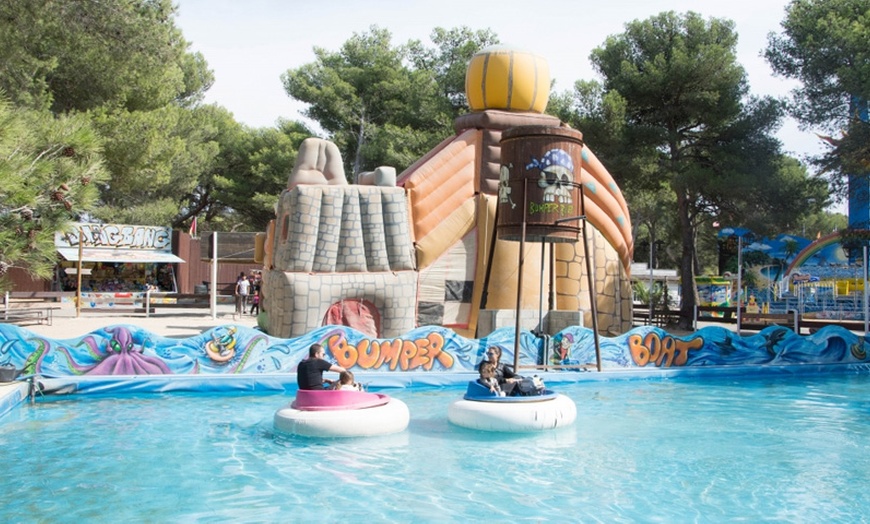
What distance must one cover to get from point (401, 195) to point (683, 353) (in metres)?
5.09

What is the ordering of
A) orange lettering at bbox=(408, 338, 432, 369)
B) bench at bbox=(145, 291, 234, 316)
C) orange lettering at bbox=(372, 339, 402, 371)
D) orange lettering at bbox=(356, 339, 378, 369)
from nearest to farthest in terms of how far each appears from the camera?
orange lettering at bbox=(356, 339, 378, 369), orange lettering at bbox=(372, 339, 402, 371), orange lettering at bbox=(408, 338, 432, 369), bench at bbox=(145, 291, 234, 316)

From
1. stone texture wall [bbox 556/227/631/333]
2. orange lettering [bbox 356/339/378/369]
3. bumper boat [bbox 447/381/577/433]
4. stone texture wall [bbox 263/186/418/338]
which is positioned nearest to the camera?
bumper boat [bbox 447/381/577/433]

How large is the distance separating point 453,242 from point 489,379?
5333 mm

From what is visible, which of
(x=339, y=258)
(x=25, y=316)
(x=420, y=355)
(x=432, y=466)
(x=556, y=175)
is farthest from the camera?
(x=25, y=316)

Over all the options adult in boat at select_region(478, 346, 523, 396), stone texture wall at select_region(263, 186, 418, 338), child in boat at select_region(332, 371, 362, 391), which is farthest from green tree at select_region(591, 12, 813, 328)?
child in boat at select_region(332, 371, 362, 391)

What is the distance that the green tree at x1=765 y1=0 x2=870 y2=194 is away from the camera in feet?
55.5

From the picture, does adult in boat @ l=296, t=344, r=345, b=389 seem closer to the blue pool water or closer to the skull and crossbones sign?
the blue pool water

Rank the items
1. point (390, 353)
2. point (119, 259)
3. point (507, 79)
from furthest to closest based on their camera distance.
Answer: point (119, 259) → point (507, 79) → point (390, 353)

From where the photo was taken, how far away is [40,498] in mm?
5457

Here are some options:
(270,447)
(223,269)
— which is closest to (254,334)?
(270,447)

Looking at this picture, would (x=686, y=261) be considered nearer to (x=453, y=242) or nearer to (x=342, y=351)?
(x=453, y=242)

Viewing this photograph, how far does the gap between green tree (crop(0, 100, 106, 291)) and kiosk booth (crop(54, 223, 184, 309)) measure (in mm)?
18400

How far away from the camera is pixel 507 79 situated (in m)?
13.8

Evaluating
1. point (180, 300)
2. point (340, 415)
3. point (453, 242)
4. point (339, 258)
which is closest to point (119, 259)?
point (180, 300)
